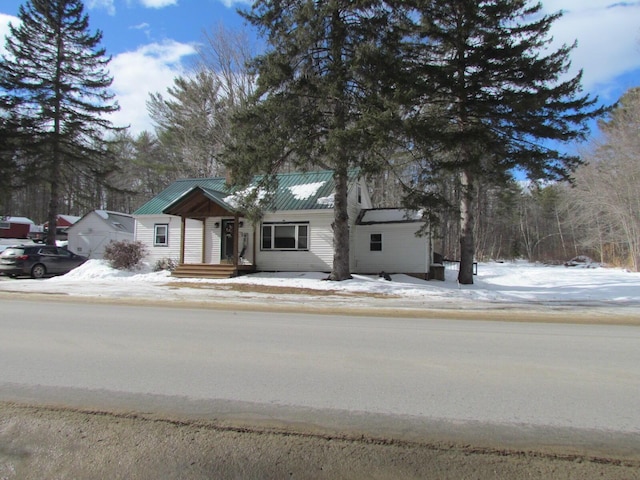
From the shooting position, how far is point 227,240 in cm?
2420

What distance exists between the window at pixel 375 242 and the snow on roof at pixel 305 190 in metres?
3.90

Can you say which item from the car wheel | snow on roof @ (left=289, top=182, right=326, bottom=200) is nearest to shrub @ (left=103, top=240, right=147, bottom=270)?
the car wheel

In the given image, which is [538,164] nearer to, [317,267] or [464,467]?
[317,267]

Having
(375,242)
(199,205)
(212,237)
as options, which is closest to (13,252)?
(199,205)

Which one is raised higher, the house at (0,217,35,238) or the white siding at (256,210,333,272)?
the house at (0,217,35,238)

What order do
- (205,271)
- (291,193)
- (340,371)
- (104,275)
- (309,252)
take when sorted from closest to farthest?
(340,371) → (104,275) → (205,271) → (309,252) → (291,193)

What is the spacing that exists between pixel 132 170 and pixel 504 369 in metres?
51.0

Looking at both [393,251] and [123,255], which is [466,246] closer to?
[393,251]

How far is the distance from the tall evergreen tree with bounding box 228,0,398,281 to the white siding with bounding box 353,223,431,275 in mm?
7352

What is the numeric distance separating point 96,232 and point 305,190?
1908cm

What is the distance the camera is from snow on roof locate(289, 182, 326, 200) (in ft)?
78.3

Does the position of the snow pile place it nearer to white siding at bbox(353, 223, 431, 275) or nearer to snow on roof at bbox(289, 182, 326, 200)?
snow on roof at bbox(289, 182, 326, 200)

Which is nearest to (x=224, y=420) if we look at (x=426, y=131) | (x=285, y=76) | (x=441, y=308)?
(x=441, y=308)

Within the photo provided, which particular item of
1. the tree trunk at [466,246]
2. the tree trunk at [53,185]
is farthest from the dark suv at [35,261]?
the tree trunk at [466,246]
